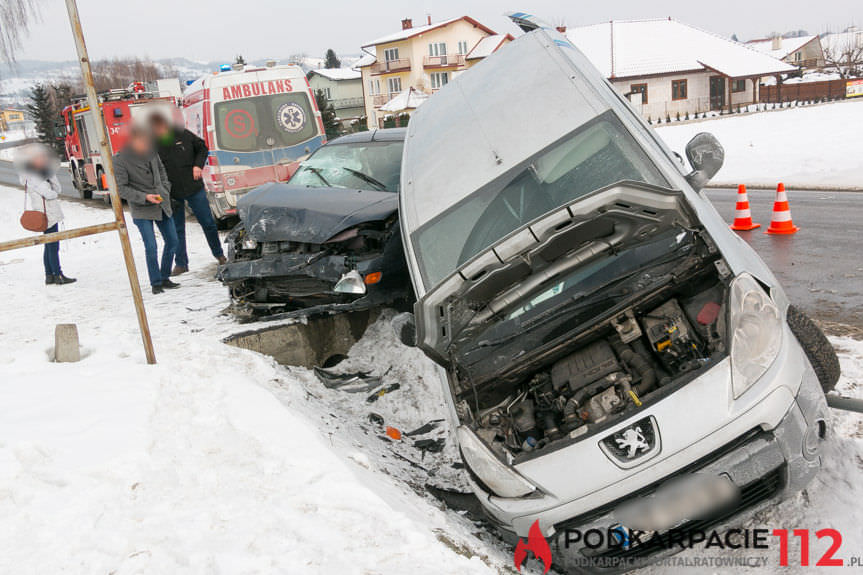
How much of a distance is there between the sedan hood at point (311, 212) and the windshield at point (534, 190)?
161cm

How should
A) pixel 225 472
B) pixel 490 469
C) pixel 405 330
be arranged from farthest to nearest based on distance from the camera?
pixel 405 330 < pixel 225 472 < pixel 490 469

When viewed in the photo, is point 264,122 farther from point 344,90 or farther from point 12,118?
point 12,118

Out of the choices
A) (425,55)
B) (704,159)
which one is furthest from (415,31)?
(704,159)

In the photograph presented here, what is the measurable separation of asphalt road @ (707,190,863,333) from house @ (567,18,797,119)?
35.9 meters

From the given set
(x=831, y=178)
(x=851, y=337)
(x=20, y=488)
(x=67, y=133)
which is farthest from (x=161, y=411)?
Result: (x=67, y=133)

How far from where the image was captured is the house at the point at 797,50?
217 feet

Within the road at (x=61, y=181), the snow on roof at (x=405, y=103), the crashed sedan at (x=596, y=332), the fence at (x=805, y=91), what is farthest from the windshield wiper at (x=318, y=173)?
the fence at (x=805, y=91)

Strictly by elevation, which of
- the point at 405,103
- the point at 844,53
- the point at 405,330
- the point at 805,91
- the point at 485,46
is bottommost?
the point at 805,91

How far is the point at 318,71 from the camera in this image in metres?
73.5

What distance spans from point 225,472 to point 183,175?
18.6ft

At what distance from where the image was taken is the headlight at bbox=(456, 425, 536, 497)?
9.39 feet

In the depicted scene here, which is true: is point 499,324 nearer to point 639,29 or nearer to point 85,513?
point 85,513

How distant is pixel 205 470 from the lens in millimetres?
3262

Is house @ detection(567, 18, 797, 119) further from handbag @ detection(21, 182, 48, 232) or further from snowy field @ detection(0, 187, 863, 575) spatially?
snowy field @ detection(0, 187, 863, 575)
